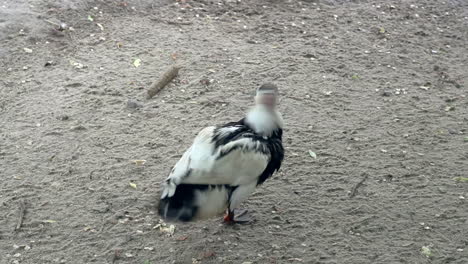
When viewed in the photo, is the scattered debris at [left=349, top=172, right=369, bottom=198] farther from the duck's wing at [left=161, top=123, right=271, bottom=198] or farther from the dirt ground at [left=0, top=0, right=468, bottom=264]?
the duck's wing at [left=161, top=123, right=271, bottom=198]

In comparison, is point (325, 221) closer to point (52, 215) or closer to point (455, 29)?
point (52, 215)

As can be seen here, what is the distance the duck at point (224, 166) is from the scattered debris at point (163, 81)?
170cm

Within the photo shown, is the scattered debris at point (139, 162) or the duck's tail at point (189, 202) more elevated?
the duck's tail at point (189, 202)

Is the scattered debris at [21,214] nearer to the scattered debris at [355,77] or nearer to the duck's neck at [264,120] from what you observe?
the duck's neck at [264,120]

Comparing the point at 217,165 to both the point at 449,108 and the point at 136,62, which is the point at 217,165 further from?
the point at 449,108

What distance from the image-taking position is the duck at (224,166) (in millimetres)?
3609

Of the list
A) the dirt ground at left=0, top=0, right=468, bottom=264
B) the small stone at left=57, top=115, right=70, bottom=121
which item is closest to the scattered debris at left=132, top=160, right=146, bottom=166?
the dirt ground at left=0, top=0, right=468, bottom=264

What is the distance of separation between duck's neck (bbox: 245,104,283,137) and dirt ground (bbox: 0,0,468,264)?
2.21 ft

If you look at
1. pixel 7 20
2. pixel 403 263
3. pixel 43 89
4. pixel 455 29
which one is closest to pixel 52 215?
pixel 43 89

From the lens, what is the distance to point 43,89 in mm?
5395

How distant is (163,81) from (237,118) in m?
0.86

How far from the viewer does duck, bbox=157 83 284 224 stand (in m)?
3.61

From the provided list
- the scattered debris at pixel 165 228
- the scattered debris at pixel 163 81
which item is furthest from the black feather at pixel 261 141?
the scattered debris at pixel 163 81

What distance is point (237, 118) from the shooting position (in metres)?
5.16
